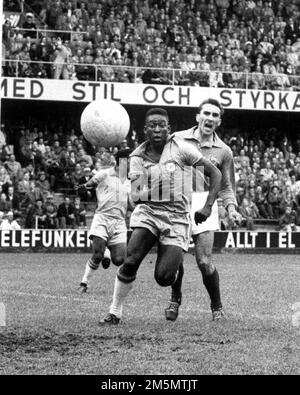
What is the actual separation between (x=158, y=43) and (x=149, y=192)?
2366 centimetres

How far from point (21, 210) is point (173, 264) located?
17.6 meters

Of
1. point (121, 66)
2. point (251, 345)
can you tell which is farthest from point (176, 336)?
point (121, 66)

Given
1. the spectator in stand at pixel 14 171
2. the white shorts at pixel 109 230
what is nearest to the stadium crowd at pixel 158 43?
the spectator in stand at pixel 14 171

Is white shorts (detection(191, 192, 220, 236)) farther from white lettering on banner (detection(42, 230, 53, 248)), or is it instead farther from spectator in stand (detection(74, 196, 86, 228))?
spectator in stand (detection(74, 196, 86, 228))

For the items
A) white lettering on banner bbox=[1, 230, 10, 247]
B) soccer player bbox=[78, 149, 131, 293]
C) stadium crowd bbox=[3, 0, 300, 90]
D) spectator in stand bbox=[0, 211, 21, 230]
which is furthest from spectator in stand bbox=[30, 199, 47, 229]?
soccer player bbox=[78, 149, 131, 293]

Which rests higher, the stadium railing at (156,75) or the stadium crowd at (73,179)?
the stadium railing at (156,75)

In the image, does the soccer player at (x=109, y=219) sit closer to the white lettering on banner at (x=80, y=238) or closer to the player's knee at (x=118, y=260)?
the player's knee at (x=118, y=260)

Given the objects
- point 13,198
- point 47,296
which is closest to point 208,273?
point 47,296

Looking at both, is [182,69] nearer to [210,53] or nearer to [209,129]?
[210,53]

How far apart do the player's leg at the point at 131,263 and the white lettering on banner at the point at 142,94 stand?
67.8 feet

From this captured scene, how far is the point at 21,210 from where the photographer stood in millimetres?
26875

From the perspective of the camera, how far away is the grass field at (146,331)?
742 centimetres

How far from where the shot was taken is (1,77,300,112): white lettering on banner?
3083 cm

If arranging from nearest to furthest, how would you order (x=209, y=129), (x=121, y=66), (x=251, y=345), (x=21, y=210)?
(x=251, y=345), (x=209, y=129), (x=21, y=210), (x=121, y=66)
